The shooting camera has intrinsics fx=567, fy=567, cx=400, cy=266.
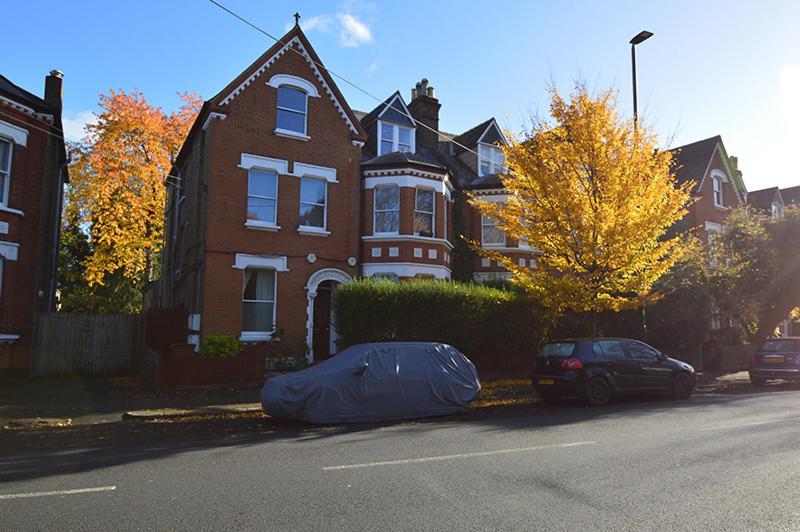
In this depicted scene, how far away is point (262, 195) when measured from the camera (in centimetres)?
1870

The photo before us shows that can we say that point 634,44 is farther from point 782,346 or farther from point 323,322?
point 323,322

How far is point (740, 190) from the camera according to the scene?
3256cm

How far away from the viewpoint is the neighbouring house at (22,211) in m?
16.5

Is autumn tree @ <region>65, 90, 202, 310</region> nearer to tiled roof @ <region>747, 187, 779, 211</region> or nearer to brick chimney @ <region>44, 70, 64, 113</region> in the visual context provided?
brick chimney @ <region>44, 70, 64, 113</region>

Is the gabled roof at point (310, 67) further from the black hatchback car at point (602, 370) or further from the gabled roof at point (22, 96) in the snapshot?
the black hatchback car at point (602, 370)

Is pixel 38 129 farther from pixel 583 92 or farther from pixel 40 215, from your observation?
pixel 583 92

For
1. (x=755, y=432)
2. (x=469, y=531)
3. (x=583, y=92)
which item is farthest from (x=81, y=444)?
(x=583, y=92)

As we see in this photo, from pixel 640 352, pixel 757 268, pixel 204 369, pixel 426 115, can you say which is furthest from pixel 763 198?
pixel 204 369

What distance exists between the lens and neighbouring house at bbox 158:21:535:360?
1791 centimetres

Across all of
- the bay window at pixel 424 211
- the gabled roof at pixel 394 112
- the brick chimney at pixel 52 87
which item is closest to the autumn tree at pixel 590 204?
the bay window at pixel 424 211

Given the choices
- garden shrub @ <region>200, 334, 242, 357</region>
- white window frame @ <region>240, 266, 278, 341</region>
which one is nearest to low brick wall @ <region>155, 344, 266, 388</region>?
garden shrub @ <region>200, 334, 242, 357</region>

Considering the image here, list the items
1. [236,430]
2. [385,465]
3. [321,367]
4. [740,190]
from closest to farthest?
[385,465] → [236,430] → [321,367] → [740,190]

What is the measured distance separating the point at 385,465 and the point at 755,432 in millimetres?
6105

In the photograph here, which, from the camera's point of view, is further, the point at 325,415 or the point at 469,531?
the point at 325,415
